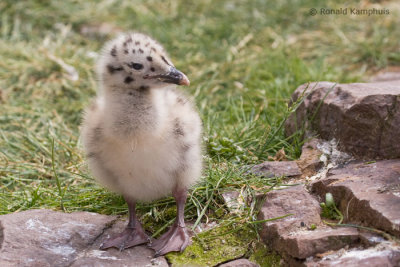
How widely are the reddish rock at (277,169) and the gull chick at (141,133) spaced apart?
24.1 inches

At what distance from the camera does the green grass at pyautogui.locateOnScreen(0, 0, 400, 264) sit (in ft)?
13.1

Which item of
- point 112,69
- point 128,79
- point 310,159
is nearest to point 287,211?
point 310,159

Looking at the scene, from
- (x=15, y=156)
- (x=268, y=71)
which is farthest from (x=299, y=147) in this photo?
(x=15, y=156)

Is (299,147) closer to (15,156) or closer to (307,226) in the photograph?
(307,226)

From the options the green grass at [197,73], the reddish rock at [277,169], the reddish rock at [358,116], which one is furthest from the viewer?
the green grass at [197,73]

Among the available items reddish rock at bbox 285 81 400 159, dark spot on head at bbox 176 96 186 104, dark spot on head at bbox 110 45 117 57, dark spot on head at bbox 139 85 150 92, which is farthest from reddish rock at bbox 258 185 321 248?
dark spot on head at bbox 110 45 117 57

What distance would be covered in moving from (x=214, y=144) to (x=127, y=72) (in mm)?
1300

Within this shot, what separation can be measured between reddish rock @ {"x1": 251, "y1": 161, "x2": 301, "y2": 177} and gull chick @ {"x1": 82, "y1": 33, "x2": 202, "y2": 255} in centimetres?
61

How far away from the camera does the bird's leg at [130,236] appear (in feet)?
11.0

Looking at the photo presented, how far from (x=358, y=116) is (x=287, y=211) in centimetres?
92

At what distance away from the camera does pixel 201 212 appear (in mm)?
3557

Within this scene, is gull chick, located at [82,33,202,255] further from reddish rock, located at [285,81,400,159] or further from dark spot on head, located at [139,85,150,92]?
reddish rock, located at [285,81,400,159]

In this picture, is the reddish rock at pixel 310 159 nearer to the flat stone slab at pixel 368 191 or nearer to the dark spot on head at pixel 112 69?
the flat stone slab at pixel 368 191

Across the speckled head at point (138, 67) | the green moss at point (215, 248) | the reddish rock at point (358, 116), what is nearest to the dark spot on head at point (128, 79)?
the speckled head at point (138, 67)
